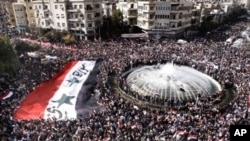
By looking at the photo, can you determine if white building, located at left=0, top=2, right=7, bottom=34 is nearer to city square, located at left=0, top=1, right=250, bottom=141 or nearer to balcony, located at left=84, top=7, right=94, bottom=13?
balcony, located at left=84, top=7, right=94, bottom=13

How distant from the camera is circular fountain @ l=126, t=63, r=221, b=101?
35.8 m

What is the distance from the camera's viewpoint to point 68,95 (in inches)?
1375

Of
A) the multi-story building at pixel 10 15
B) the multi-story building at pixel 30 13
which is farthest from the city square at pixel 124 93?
the multi-story building at pixel 10 15

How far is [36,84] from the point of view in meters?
38.6

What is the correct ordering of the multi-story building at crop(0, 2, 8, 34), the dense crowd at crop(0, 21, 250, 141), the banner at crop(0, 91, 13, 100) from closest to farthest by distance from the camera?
the dense crowd at crop(0, 21, 250, 141) < the banner at crop(0, 91, 13, 100) < the multi-story building at crop(0, 2, 8, 34)

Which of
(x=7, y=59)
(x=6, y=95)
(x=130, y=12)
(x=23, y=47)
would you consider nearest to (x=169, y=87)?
(x=6, y=95)

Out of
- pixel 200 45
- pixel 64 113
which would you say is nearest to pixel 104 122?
pixel 64 113

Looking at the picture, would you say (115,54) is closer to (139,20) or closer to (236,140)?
(139,20)

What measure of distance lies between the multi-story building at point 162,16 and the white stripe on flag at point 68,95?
33.5 m

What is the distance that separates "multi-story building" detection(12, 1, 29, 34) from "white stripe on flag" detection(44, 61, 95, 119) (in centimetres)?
5010

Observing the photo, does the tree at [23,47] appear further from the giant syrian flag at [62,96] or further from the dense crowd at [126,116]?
A: the giant syrian flag at [62,96]

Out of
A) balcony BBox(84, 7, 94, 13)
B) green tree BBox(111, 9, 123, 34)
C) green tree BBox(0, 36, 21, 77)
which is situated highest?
balcony BBox(84, 7, 94, 13)

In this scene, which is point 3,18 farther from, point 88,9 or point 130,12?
point 130,12

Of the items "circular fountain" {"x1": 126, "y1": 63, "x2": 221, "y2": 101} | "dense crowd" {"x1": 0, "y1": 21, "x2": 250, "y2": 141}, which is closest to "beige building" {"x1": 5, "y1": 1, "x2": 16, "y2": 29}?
"dense crowd" {"x1": 0, "y1": 21, "x2": 250, "y2": 141}
